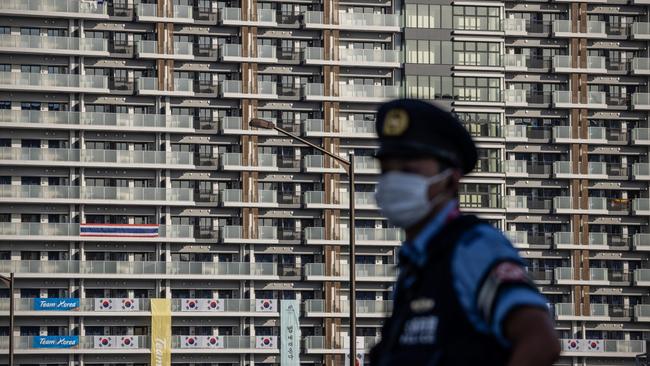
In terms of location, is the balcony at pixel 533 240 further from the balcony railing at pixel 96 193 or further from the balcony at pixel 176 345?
the balcony railing at pixel 96 193

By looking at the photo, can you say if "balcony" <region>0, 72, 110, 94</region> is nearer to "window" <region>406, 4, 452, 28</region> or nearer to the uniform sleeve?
"window" <region>406, 4, 452, 28</region>

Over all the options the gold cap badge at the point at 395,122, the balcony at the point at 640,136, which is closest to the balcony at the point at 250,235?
the balcony at the point at 640,136

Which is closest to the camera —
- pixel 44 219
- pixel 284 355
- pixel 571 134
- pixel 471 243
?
pixel 471 243

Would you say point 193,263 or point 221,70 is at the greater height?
point 221,70

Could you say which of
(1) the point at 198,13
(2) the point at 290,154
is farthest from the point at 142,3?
(2) the point at 290,154

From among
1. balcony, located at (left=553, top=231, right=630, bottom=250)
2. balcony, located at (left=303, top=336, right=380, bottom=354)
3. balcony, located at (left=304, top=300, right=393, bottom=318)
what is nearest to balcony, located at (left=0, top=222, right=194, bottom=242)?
balcony, located at (left=304, top=300, right=393, bottom=318)

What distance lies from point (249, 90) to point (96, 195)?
38.1 ft

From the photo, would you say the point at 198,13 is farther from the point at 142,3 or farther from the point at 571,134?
the point at 571,134

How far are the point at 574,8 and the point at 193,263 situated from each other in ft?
99.7

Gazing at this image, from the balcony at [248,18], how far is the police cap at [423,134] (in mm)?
94638

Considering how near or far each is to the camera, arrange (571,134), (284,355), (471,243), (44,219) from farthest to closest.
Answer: (571,134), (44,219), (284,355), (471,243)

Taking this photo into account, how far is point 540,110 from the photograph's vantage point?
103m

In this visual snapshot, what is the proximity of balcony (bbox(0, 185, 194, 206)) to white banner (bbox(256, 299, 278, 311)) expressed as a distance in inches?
285

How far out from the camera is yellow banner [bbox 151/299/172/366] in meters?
87.3
